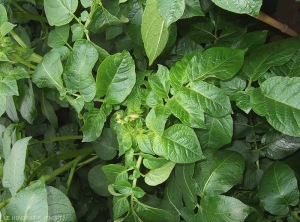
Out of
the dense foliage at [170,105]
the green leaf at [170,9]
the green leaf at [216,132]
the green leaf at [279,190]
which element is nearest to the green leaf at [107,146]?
the dense foliage at [170,105]

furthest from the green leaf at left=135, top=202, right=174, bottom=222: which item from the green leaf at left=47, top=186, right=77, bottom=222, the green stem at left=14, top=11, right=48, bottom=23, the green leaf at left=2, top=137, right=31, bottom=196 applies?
the green stem at left=14, top=11, right=48, bottom=23

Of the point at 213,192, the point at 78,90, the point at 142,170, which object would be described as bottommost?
the point at 142,170

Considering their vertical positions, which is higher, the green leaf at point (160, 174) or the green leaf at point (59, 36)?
the green leaf at point (59, 36)

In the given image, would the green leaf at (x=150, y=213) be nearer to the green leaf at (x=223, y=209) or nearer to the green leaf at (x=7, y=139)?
the green leaf at (x=223, y=209)

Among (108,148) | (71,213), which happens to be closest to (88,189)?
(108,148)

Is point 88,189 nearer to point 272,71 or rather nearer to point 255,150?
point 255,150
